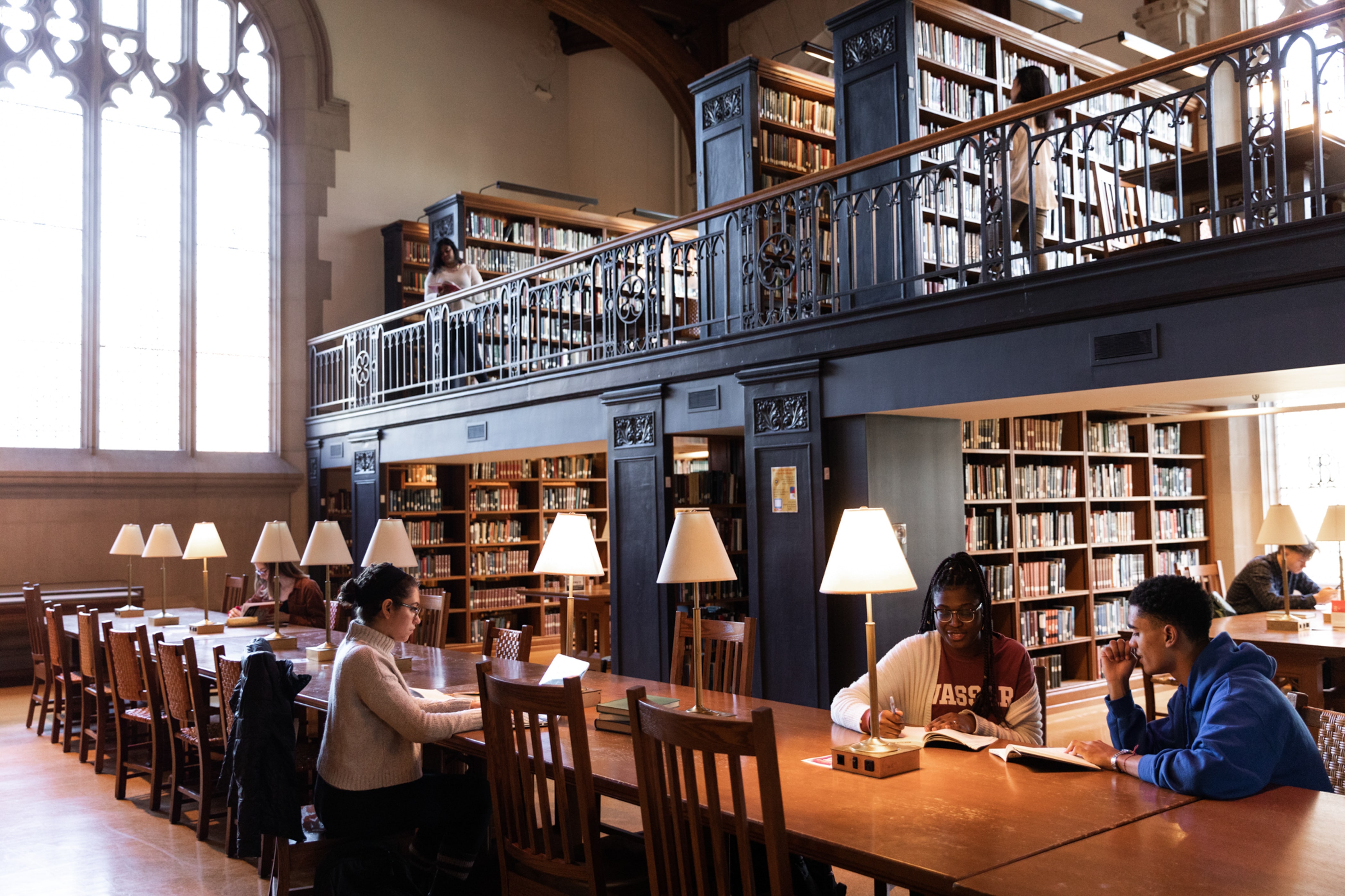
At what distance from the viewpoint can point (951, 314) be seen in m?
4.88

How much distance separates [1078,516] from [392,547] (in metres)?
5.02

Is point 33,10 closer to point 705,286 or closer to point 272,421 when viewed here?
point 272,421

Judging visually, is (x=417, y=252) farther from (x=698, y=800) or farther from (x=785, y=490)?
(x=698, y=800)

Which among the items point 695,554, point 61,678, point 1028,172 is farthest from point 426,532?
point 695,554

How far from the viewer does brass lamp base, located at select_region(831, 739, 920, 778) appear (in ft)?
8.00

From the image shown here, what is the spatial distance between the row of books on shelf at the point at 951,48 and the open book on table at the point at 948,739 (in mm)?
4807

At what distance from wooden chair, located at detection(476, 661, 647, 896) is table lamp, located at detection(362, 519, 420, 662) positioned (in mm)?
1980

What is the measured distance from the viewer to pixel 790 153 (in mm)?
7441

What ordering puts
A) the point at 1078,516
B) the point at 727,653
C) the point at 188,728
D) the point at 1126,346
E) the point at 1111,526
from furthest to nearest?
the point at 1111,526
the point at 1078,516
the point at 188,728
the point at 1126,346
the point at 727,653

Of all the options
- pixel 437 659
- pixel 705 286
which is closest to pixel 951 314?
pixel 705 286

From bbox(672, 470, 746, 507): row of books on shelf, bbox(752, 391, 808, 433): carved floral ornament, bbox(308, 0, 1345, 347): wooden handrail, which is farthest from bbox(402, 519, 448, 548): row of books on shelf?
bbox(752, 391, 808, 433): carved floral ornament

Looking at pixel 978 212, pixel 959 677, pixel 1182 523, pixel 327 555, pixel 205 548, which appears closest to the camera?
pixel 959 677

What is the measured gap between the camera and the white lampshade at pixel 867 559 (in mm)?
2578

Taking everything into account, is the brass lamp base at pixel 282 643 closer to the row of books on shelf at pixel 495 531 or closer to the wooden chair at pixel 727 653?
the wooden chair at pixel 727 653
